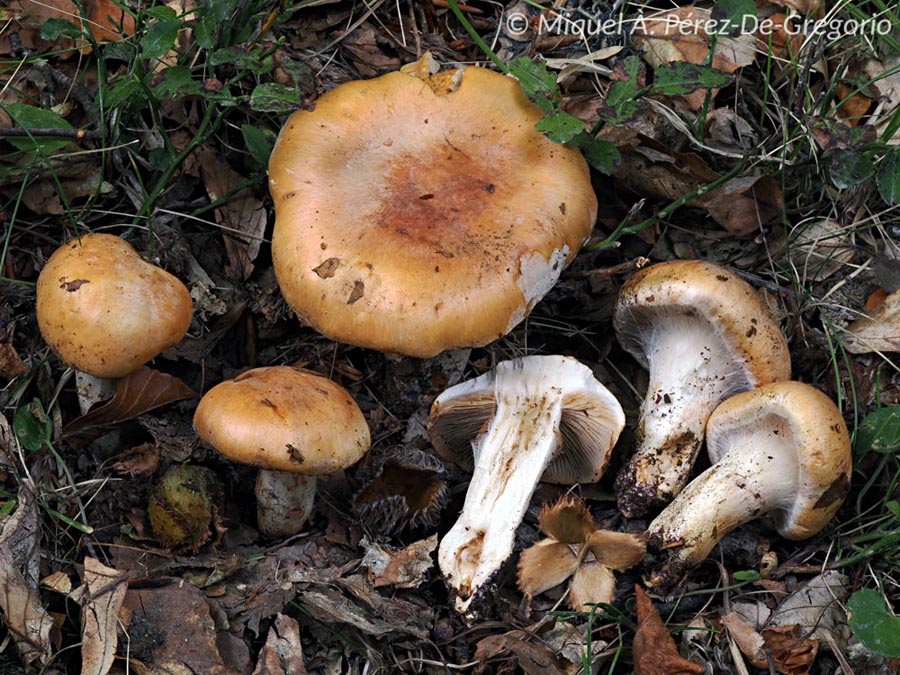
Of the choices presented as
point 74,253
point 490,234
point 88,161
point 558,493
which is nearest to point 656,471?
point 558,493

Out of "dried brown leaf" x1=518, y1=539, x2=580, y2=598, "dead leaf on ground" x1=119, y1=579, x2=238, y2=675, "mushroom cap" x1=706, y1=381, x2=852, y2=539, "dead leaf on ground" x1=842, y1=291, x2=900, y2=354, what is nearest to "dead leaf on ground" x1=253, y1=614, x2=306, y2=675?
"dead leaf on ground" x1=119, y1=579, x2=238, y2=675

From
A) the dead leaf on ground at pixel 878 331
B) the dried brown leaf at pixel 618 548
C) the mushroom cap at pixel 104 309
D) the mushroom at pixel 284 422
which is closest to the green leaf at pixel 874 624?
the dried brown leaf at pixel 618 548

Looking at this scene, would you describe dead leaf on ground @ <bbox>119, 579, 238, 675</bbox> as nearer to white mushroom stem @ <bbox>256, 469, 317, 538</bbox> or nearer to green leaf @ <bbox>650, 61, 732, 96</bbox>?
white mushroom stem @ <bbox>256, 469, 317, 538</bbox>

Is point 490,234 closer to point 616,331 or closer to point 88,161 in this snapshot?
point 616,331

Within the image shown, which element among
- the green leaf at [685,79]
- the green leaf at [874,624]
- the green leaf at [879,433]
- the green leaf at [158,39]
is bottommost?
the green leaf at [874,624]

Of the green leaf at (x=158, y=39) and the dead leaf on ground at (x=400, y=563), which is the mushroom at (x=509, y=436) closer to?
the dead leaf on ground at (x=400, y=563)

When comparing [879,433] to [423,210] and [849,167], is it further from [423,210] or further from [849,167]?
[423,210]
